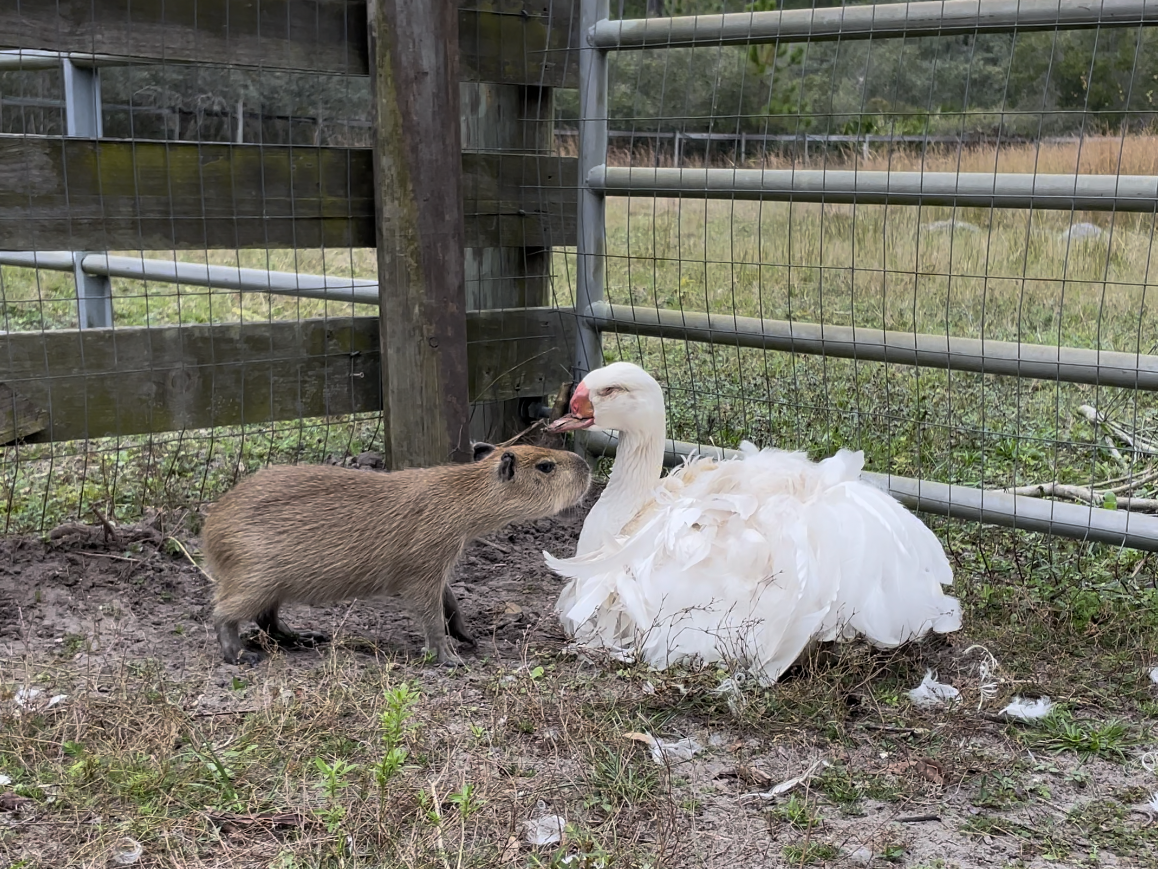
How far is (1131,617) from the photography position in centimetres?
423

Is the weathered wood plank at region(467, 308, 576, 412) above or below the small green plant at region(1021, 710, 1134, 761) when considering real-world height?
above

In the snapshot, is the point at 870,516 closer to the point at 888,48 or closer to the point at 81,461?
the point at 81,461

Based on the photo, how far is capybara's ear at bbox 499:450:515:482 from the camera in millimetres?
4246

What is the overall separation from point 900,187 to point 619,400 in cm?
142

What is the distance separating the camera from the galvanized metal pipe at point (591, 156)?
5.76 m

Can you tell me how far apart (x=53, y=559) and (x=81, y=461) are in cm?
158

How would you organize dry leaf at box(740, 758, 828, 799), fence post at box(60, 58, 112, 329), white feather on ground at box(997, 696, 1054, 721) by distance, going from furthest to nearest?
fence post at box(60, 58, 112, 329) → white feather on ground at box(997, 696, 1054, 721) → dry leaf at box(740, 758, 828, 799)

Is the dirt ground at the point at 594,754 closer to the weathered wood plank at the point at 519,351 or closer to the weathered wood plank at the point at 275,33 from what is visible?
the weathered wood plank at the point at 519,351

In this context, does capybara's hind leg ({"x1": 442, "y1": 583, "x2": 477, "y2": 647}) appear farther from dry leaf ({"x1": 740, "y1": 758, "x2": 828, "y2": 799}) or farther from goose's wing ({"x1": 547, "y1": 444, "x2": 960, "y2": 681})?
dry leaf ({"x1": 740, "y1": 758, "x2": 828, "y2": 799})

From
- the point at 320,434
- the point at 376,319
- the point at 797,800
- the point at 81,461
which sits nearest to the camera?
the point at 797,800

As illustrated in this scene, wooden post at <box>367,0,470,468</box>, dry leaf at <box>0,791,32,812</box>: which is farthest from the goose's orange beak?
dry leaf at <box>0,791,32,812</box>

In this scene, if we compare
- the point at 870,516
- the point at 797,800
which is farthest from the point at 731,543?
the point at 797,800

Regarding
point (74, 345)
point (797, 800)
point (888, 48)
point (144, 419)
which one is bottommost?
point (797, 800)

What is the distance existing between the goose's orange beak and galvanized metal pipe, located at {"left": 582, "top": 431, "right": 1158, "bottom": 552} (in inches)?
34.6
